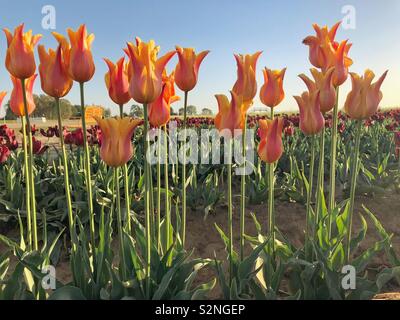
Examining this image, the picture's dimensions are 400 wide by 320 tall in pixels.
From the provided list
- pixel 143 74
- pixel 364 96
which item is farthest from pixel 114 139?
pixel 364 96

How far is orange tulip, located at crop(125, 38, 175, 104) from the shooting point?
5.13 feet

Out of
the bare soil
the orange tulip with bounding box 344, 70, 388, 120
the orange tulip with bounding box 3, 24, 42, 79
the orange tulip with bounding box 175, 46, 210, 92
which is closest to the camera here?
the orange tulip with bounding box 3, 24, 42, 79

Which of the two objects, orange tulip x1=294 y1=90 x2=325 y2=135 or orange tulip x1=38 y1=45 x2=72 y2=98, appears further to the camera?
orange tulip x1=294 y1=90 x2=325 y2=135

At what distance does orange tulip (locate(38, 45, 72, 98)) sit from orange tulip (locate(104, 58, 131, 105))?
7.3 inches

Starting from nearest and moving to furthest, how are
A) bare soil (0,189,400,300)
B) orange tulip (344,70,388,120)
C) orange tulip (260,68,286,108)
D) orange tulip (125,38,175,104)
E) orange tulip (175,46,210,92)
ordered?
orange tulip (125,38,175,104)
orange tulip (175,46,210,92)
orange tulip (344,70,388,120)
orange tulip (260,68,286,108)
bare soil (0,189,400,300)

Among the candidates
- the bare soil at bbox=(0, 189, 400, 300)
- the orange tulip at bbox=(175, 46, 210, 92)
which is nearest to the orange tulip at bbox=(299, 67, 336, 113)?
the orange tulip at bbox=(175, 46, 210, 92)

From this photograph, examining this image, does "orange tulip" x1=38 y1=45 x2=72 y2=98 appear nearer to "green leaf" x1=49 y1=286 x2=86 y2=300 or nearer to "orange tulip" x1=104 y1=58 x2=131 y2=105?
"orange tulip" x1=104 y1=58 x2=131 y2=105

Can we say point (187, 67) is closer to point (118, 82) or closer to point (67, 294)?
point (118, 82)

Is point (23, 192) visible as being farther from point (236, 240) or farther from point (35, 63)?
point (35, 63)

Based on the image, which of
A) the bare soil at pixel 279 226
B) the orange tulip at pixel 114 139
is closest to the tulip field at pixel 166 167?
the orange tulip at pixel 114 139

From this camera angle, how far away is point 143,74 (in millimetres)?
1565

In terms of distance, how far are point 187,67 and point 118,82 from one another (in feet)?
1.11
